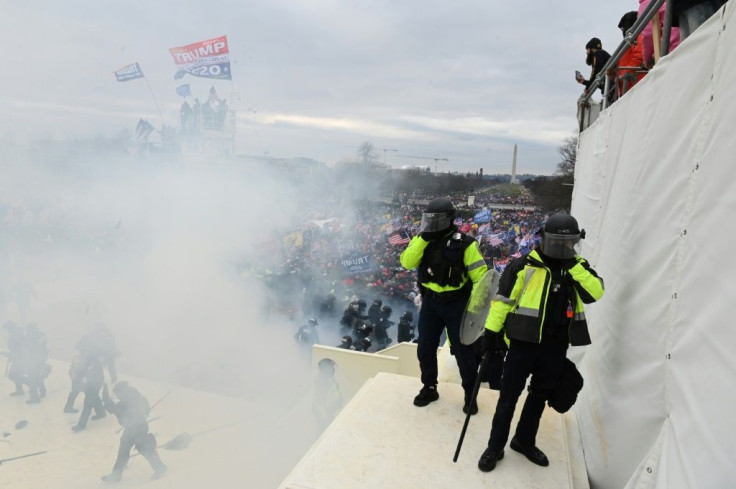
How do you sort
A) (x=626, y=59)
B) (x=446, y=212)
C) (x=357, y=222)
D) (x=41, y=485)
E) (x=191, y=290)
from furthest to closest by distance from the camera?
(x=357, y=222) → (x=191, y=290) → (x=41, y=485) → (x=626, y=59) → (x=446, y=212)

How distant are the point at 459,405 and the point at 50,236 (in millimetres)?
21673

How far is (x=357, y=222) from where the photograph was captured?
769 inches

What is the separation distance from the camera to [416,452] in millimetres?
3053

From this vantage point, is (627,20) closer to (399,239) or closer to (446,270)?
(446,270)

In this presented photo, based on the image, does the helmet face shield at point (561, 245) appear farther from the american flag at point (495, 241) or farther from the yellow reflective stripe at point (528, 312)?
the american flag at point (495, 241)

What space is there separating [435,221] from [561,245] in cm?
95

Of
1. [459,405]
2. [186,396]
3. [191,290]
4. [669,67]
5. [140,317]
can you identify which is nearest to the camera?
[669,67]

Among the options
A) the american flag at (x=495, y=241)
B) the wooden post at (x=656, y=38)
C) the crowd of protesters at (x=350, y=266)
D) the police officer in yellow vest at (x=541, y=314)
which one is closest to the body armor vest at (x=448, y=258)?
the police officer in yellow vest at (x=541, y=314)

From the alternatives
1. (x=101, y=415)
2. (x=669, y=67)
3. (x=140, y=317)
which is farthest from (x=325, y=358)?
(x=140, y=317)

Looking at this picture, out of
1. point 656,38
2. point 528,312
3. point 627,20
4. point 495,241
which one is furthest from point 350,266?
A: point 656,38

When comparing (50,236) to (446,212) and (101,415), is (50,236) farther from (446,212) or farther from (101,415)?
(446,212)

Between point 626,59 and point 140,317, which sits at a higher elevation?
point 626,59

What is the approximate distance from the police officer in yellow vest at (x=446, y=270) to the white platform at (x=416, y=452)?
26cm

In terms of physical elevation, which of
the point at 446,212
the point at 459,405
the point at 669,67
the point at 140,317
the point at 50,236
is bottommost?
the point at 140,317
